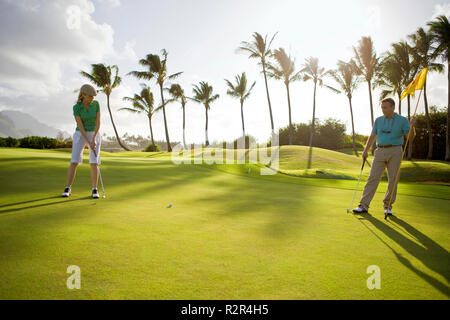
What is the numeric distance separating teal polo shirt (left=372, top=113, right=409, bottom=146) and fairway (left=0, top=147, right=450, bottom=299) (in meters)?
1.36

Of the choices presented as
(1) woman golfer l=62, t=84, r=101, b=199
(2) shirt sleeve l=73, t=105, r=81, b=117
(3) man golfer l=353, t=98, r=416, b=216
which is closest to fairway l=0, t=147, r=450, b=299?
(3) man golfer l=353, t=98, r=416, b=216

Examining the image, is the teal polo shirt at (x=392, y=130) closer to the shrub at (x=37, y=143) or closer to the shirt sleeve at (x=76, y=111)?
the shirt sleeve at (x=76, y=111)

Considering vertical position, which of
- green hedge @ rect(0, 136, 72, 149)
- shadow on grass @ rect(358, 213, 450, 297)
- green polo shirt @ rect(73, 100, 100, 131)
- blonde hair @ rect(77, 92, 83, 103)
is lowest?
shadow on grass @ rect(358, 213, 450, 297)

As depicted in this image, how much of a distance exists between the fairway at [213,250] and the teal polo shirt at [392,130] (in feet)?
4.46

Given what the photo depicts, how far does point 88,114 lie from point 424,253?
19.1 feet

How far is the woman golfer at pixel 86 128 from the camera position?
5227 millimetres

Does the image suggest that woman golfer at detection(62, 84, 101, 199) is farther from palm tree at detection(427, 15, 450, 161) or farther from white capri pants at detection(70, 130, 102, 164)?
palm tree at detection(427, 15, 450, 161)

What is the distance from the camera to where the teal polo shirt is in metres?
4.92

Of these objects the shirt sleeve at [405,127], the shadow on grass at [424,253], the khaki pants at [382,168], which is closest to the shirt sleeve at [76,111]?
the shadow on grass at [424,253]

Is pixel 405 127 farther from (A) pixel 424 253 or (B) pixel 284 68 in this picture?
(B) pixel 284 68

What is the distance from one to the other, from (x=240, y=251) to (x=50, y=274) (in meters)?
1.58

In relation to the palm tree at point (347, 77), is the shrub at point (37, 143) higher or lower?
lower
